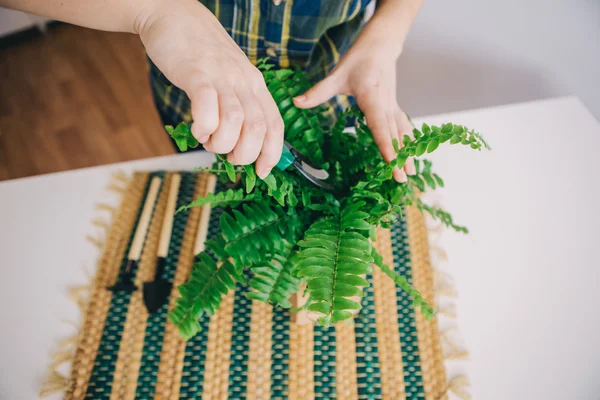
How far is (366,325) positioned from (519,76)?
127cm

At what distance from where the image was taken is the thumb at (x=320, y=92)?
0.70 meters

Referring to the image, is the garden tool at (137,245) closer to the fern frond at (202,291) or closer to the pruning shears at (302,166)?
the fern frond at (202,291)

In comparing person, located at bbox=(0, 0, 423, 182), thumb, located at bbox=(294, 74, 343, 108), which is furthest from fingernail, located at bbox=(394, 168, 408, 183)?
thumb, located at bbox=(294, 74, 343, 108)

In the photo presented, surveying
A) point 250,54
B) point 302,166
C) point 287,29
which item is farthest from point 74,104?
point 302,166

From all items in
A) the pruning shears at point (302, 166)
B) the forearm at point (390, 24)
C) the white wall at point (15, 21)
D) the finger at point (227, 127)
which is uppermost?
the forearm at point (390, 24)

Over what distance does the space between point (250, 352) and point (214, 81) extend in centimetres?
55

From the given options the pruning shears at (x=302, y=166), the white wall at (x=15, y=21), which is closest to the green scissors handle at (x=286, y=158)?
the pruning shears at (x=302, y=166)

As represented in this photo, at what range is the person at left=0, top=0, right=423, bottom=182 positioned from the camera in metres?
0.50

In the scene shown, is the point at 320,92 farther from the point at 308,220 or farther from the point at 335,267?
the point at 335,267

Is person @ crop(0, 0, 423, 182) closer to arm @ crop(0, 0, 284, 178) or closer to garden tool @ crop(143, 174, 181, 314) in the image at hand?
arm @ crop(0, 0, 284, 178)

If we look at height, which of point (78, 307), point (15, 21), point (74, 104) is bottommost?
point (74, 104)

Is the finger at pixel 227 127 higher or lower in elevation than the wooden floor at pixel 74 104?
higher

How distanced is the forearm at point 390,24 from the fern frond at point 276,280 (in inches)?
20.3

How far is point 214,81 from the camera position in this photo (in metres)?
0.51
